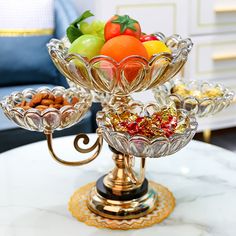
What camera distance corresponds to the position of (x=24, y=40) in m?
1.82

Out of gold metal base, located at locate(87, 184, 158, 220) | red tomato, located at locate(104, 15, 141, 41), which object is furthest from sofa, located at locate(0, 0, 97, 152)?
red tomato, located at locate(104, 15, 141, 41)

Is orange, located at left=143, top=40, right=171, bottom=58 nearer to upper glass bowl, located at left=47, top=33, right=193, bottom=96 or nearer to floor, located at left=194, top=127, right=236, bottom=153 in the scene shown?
upper glass bowl, located at left=47, top=33, right=193, bottom=96

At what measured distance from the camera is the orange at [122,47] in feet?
2.36

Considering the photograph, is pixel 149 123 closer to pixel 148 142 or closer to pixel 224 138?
pixel 148 142

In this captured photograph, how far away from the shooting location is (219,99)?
2.99 ft

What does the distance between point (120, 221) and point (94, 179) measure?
0.58 feet

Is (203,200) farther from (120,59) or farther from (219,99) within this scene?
(120,59)

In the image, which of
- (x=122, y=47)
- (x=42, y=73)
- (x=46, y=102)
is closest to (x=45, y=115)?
(x=46, y=102)

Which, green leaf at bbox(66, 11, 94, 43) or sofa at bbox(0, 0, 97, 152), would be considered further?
sofa at bbox(0, 0, 97, 152)

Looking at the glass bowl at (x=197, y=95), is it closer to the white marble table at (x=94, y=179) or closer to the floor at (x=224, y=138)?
the white marble table at (x=94, y=179)

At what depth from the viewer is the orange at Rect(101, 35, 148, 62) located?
720 mm

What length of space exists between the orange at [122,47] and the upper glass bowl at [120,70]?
0.03 meters

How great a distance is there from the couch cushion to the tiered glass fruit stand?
88 centimetres

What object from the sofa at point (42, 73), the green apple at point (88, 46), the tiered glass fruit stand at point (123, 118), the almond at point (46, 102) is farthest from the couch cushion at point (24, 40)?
the green apple at point (88, 46)
